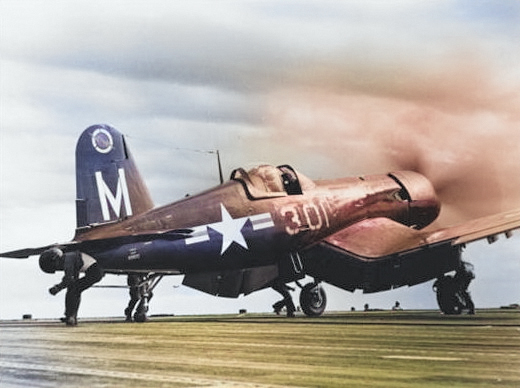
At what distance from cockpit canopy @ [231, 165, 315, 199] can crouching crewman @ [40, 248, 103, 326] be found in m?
5.19

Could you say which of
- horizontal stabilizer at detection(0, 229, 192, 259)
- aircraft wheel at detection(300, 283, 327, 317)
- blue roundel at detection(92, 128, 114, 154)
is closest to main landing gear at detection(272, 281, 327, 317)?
aircraft wheel at detection(300, 283, 327, 317)

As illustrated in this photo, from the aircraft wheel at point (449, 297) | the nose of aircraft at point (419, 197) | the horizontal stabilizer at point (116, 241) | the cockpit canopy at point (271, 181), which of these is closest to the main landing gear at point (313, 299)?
the cockpit canopy at point (271, 181)

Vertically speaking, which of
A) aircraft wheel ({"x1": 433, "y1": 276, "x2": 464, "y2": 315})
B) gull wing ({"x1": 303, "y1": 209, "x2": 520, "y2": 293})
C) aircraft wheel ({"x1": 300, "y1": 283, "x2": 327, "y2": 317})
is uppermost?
gull wing ({"x1": 303, "y1": 209, "x2": 520, "y2": 293})

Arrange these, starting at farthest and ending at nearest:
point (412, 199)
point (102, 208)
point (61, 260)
Answer: point (412, 199) → point (102, 208) → point (61, 260)

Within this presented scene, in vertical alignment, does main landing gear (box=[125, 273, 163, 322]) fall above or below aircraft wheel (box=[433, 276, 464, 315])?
above

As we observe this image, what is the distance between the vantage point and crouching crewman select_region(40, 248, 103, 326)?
21.7 meters

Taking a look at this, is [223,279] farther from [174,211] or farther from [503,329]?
[503,329]

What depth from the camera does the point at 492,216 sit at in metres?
26.7

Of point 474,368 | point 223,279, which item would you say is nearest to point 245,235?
point 223,279

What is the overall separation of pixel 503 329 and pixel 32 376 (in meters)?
10.4

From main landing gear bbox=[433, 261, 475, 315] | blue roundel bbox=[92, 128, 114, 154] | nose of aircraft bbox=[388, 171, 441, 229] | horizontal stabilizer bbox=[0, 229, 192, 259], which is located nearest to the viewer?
horizontal stabilizer bbox=[0, 229, 192, 259]

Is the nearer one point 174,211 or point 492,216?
point 174,211

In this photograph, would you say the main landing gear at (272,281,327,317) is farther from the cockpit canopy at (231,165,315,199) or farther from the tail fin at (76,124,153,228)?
the tail fin at (76,124,153,228)

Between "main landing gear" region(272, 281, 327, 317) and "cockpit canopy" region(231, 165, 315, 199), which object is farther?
"main landing gear" region(272, 281, 327, 317)
